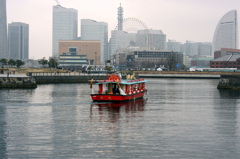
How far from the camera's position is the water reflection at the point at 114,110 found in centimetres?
5160

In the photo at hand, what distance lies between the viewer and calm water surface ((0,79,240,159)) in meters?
32.5

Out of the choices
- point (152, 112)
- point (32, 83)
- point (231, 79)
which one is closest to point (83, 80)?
point (32, 83)

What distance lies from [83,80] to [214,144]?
360 feet

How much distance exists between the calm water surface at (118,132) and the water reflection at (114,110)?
123 mm

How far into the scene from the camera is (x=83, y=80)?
5615 inches

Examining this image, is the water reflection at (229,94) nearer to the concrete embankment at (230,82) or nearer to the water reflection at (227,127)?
the concrete embankment at (230,82)

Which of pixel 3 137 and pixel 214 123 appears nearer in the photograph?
pixel 3 137

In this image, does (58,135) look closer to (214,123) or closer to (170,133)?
(170,133)

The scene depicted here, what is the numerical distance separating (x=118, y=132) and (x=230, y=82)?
245 ft

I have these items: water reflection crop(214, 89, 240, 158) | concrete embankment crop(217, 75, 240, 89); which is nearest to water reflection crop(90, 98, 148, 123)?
water reflection crop(214, 89, 240, 158)

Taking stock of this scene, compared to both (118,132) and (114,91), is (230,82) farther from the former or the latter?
(118,132)

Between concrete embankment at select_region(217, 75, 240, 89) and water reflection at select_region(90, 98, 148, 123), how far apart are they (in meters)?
47.3

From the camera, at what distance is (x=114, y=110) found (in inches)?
2283

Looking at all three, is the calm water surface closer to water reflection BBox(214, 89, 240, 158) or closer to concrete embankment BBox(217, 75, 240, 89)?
water reflection BBox(214, 89, 240, 158)
